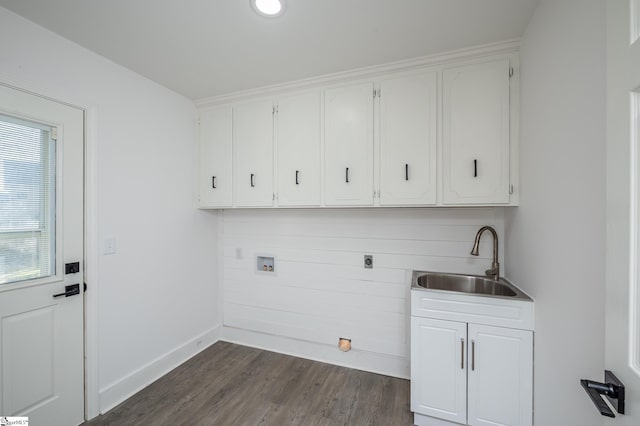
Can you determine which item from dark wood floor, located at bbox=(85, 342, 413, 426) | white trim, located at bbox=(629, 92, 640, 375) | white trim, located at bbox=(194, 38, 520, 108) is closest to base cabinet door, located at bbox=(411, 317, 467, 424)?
dark wood floor, located at bbox=(85, 342, 413, 426)

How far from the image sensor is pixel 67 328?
1.78 metres

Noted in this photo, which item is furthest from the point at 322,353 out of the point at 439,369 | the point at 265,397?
the point at 439,369

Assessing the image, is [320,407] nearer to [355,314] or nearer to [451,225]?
[355,314]

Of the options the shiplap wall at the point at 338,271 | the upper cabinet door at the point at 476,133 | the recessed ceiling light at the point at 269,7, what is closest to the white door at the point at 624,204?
the upper cabinet door at the point at 476,133

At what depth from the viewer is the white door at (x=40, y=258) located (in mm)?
1538

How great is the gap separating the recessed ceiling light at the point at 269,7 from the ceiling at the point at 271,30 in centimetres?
4

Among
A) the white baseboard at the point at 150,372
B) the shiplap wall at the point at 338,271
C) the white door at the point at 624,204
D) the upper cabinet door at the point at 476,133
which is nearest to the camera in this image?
the white door at the point at 624,204

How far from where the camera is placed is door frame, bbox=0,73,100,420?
188 centimetres

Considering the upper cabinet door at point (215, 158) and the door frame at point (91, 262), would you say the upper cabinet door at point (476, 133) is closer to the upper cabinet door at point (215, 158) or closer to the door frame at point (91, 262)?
the upper cabinet door at point (215, 158)

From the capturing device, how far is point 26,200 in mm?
1611

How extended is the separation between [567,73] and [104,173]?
2.86 metres

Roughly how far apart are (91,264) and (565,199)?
2.88 metres

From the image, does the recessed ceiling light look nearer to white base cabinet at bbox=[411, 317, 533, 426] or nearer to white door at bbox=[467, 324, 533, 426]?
white base cabinet at bbox=[411, 317, 533, 426]

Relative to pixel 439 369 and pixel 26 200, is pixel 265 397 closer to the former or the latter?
pixel 439 369
